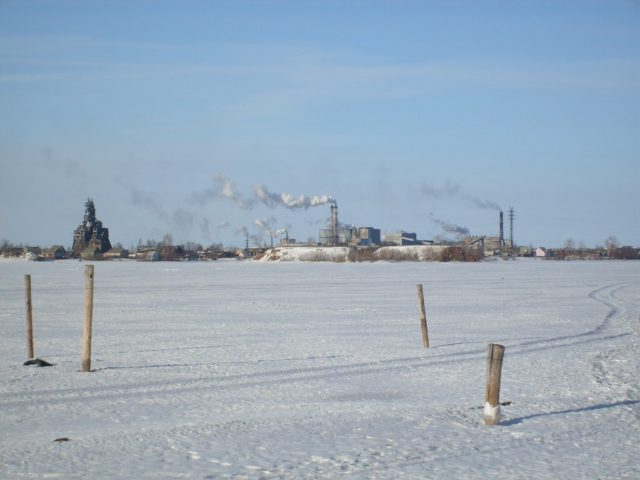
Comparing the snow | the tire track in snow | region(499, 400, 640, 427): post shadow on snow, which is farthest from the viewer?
the tire track in snow

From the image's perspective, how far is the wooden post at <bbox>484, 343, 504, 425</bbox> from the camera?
8.55 metres

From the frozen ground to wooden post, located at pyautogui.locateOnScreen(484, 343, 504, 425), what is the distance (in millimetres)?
152

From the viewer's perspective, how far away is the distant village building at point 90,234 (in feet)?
500

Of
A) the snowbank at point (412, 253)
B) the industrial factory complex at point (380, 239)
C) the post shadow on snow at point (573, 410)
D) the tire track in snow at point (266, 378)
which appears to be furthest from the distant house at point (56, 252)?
the post shadow on snow at point (573, 410)

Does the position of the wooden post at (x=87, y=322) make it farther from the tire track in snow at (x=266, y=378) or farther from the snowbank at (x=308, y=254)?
the snowbank at (x=308, y=254)

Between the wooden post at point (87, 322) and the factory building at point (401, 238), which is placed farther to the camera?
the factory building at point (401, 238)

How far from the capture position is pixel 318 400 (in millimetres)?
10078

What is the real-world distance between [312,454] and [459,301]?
20.7 metres

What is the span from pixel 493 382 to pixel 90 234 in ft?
499

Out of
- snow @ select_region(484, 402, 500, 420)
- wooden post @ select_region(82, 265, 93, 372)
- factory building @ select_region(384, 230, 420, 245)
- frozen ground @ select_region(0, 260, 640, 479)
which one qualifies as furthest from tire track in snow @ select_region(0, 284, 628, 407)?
factory building @ select_region(384, 230, 420, 245)

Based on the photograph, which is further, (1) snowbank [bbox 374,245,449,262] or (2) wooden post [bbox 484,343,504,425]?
(1) snowbank [bbox 374,245,449,262]

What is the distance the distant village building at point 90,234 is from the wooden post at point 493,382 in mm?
148147

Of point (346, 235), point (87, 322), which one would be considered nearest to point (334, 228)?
point (346, 235)

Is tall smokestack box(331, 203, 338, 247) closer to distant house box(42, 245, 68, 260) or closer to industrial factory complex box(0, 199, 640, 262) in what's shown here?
industrial factory complex box(0, 199, 640, 262)
